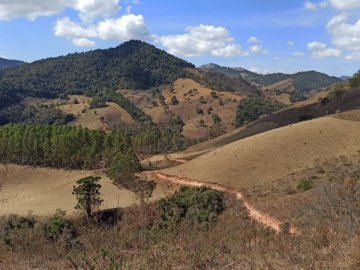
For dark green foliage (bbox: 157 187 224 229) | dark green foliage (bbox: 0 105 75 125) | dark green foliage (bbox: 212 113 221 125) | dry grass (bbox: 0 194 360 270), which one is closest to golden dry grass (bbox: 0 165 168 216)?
dark green foliage (bbox: 157 187 224 229)

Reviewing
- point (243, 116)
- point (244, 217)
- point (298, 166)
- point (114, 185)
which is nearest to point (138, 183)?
point (114, 185)

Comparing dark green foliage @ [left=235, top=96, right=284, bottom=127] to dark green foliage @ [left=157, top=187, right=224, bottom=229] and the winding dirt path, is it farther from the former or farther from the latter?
dark green foliage @ [left=157, top=187, right=224, bottom=229]

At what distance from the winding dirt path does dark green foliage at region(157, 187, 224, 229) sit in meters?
1.68

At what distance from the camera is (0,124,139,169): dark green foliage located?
82.7 m

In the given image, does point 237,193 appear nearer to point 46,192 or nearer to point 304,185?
point 304,185

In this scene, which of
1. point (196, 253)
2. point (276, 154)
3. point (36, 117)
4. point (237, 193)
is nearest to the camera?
point (196, 253)

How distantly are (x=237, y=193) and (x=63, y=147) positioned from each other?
46112 millimetres

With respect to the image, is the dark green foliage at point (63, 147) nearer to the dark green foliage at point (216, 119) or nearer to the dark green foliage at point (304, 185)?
the dark green foliage at point (304, 185)

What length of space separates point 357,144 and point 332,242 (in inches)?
1777

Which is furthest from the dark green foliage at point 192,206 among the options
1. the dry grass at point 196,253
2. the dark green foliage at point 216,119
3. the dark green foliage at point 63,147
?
the dark green foliage at point 216,119

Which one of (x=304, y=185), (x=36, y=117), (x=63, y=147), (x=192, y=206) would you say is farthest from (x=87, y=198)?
(x=36, y=117)

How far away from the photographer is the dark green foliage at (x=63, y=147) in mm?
82688

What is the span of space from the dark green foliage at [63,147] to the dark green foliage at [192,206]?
101 feet

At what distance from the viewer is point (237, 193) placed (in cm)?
4538
